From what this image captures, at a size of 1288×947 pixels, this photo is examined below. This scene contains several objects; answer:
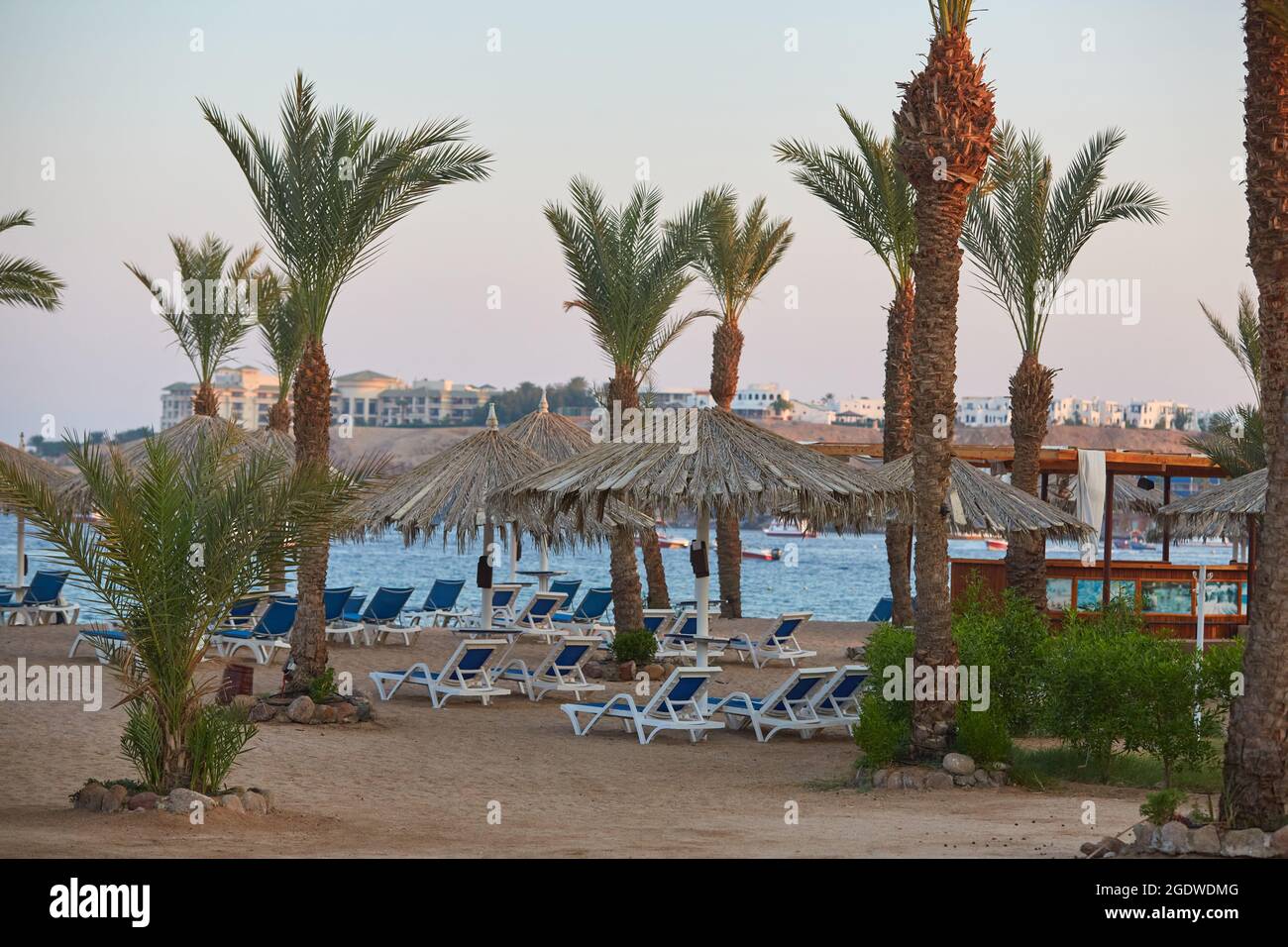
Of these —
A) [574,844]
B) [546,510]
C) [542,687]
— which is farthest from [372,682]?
[574,844]

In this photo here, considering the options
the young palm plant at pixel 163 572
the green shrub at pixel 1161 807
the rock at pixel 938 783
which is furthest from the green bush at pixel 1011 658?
the young palm plant at pixel 163 572

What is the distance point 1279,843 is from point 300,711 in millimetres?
8843

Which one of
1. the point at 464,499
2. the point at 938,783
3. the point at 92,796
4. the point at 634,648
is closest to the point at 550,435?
the point at 464,499

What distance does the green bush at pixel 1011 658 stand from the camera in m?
11.4

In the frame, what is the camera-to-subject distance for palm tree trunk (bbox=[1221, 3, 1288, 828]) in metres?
7.43

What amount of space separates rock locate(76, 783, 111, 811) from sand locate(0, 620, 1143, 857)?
0.46 feet

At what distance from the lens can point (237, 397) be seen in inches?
1948

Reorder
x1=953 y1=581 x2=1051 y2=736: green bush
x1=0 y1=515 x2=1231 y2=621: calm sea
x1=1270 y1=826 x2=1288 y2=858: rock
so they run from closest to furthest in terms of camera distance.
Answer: x1=1270 y1=826 x2=1288 y2=858: rock
x1=953 y1=581 x2=1051 y2=736: green bush
x1=0 y1=515 x2=1231 y2=621: calm sea

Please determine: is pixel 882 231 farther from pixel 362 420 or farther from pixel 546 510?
pixel 362 420

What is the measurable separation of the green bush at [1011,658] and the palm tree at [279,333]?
55.9 ft

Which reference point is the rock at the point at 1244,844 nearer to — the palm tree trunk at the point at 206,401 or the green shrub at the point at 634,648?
the green shrub at the point at 634,648

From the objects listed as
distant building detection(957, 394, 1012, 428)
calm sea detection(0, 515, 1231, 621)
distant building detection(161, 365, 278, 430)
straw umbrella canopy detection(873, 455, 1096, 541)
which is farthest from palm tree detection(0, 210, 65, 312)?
distant building detection(957, 394, 1012, 428)

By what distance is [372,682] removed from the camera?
16.2 meters

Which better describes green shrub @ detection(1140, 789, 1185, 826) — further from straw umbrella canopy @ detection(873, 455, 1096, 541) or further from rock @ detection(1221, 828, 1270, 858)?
straw umbrella canopy @ detection(873, 455, 1096, 541)
